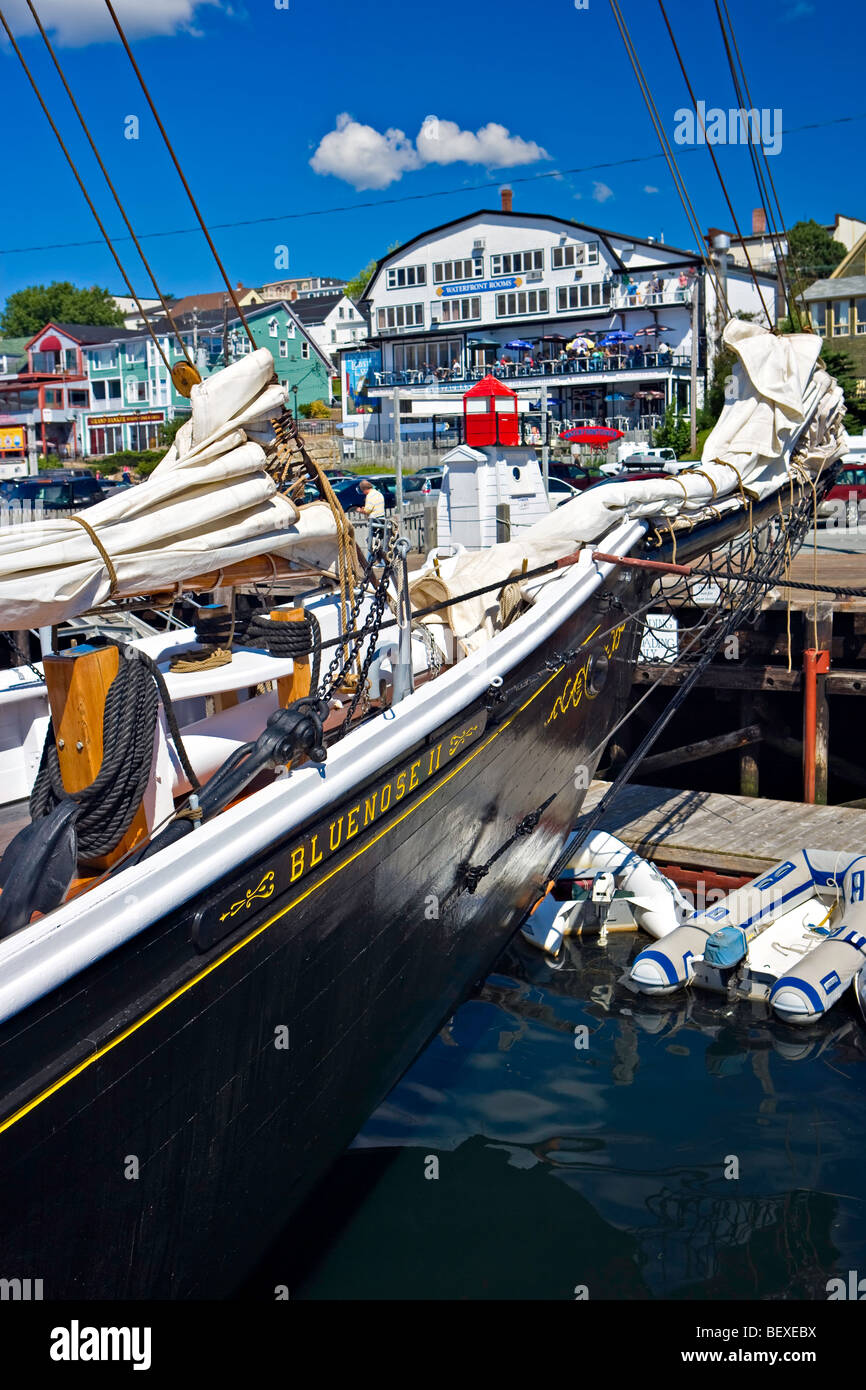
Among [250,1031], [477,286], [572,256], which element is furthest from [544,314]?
[250,1031]

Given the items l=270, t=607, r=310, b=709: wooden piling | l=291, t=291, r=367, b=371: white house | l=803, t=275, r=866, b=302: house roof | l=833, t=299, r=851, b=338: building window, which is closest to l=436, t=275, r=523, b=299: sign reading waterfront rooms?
l=291, t=291, r=367, b=371: white house

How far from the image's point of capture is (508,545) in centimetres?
784

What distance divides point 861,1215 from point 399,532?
4.40 metres

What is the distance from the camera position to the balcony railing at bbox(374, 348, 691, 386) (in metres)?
45.8

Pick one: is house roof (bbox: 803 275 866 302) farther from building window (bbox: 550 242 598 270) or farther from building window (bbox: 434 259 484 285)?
building window (bbox: 434 259 484 285)

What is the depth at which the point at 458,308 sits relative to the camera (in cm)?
5278

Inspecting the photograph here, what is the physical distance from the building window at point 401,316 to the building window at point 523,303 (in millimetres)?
4249

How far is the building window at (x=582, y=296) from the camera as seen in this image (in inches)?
1906

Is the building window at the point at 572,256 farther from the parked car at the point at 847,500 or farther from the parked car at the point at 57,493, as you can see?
the parked car at the point at 57,493

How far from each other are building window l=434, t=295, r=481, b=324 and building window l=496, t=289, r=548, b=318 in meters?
1.09

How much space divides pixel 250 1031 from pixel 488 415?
7.10m
